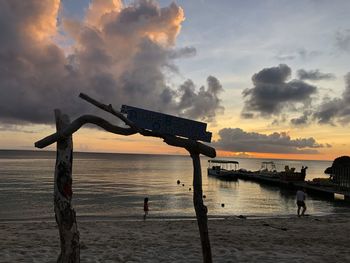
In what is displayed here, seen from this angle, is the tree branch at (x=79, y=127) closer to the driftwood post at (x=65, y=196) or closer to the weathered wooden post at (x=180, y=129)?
the driftwood post at (x=65, y=196)

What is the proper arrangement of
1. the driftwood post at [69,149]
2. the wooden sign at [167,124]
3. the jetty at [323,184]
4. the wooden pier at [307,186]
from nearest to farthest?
1. the wooden sign at [167,124]
2. the driftwood post at [69,149]
3. the wooden pier at [307,186]
4. the jetty at [323,184]

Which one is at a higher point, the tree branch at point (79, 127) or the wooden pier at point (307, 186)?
the tree branch at point (79, 127)

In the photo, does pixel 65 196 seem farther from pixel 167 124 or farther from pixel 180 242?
pixel 180 242

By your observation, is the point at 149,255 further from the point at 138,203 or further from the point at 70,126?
the point at 138,203

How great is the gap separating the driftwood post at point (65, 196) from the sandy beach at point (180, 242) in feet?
13.2

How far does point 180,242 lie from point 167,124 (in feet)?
28.1

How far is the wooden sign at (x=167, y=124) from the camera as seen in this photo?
265 inches

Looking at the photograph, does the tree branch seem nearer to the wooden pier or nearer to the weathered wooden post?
the weathered wooden post

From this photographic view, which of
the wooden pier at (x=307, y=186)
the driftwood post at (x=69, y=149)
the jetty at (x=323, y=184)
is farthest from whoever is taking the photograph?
the jetty at (x=323, y=184)

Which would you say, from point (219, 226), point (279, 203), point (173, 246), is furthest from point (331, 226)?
point (279, 203)

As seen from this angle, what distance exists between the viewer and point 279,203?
150ft

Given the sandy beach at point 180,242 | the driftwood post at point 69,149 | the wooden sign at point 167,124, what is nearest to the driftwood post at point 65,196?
the driftwood post at point 69,149

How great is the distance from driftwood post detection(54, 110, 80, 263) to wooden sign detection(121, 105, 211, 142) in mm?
1332

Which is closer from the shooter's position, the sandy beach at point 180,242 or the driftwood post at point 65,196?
the driftwood post at point 65,196
